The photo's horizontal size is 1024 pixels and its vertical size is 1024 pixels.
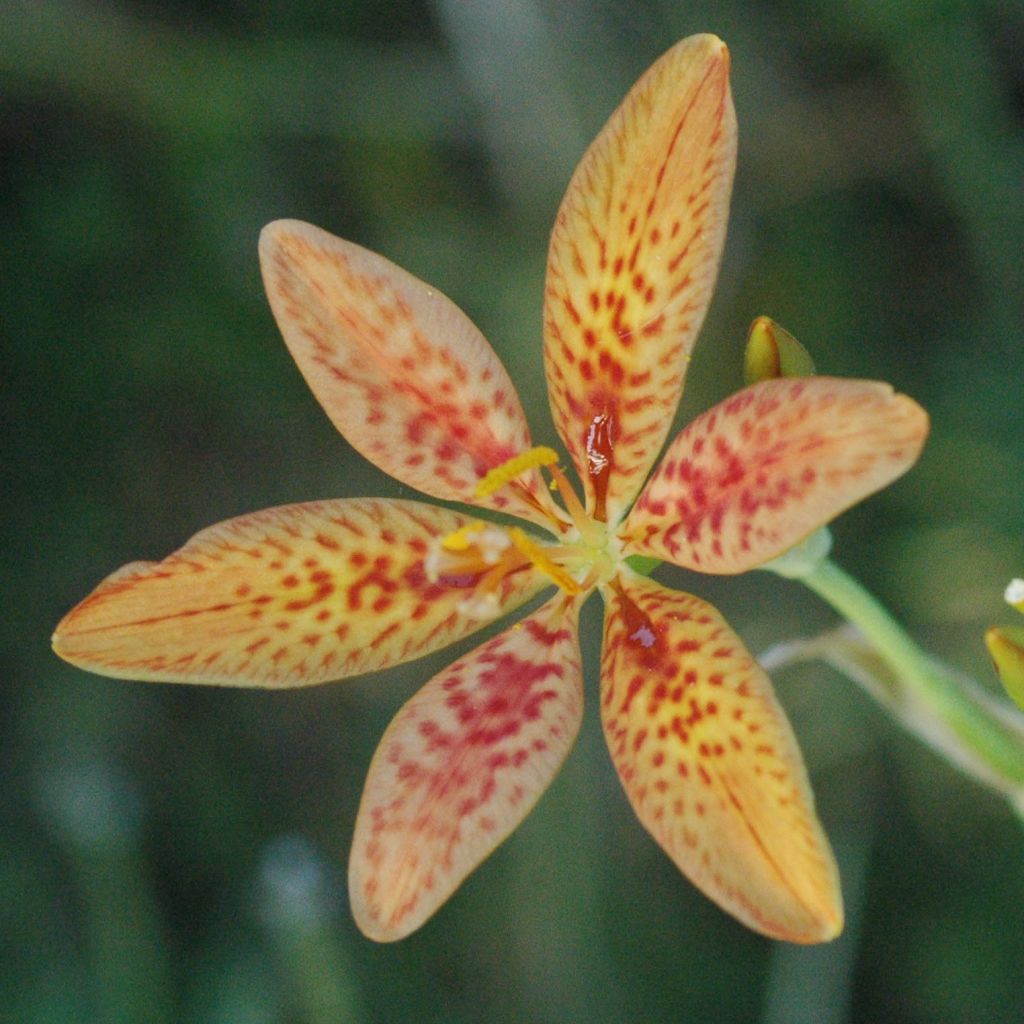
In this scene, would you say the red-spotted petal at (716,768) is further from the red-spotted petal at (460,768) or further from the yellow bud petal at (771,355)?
the yellow bud petal at (771,355)

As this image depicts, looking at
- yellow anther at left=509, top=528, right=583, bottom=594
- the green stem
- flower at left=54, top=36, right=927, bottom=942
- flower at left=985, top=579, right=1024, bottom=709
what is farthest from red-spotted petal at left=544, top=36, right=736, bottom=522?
flower at left=985, top=579, right=1024, bottom=709

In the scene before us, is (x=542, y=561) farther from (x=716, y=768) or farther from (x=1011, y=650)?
(x=1011, y=650)

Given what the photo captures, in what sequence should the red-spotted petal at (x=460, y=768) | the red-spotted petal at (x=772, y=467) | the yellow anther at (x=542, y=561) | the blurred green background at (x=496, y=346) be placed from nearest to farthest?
1. the red-spotted petal at (x=772, y=467)
2. the red-spotted petal at (x=460, y=768)
3. the yellow anther at (x=542, y=561)
4. the blurred green background at (x=496, y=346)

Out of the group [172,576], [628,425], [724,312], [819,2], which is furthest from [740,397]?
[819,2]

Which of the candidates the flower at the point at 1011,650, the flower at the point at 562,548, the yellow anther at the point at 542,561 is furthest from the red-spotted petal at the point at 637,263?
the flower at the point at 1011,650

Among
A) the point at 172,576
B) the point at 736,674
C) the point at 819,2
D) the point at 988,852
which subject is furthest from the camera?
the point at 819,2

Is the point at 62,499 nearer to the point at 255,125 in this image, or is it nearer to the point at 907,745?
the point at 255,125

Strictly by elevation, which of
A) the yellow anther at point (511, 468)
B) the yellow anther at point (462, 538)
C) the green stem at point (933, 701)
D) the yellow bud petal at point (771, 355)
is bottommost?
the green stem at point (933, 701)
